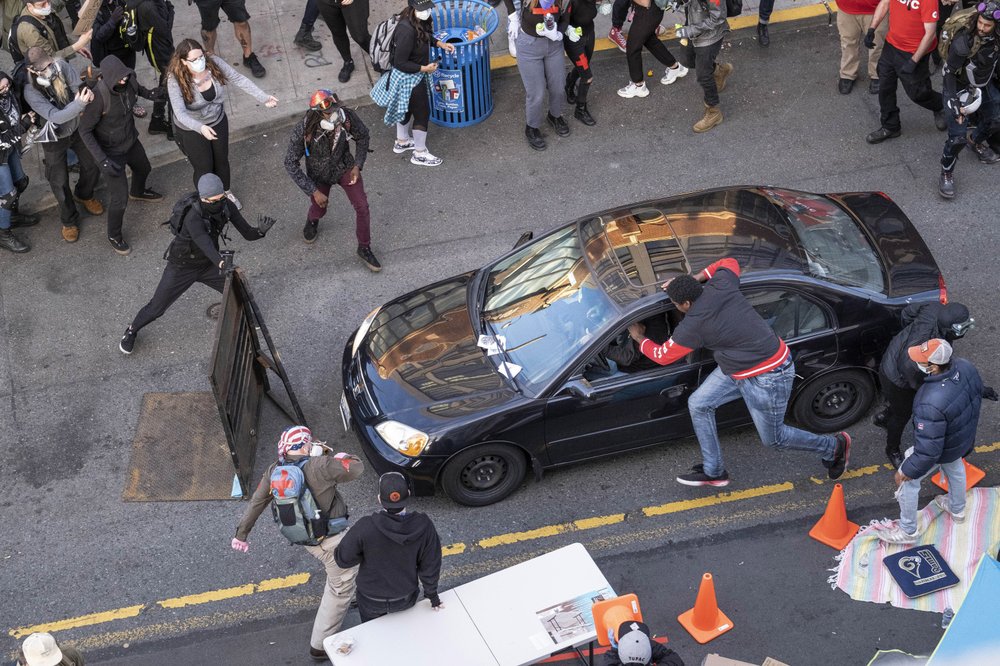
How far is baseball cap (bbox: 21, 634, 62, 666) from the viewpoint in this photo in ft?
18.6

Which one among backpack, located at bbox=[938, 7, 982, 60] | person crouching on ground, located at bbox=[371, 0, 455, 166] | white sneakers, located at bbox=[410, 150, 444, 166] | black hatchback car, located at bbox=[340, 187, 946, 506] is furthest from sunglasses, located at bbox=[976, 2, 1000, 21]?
white sneakers, located at bbox=[410, 150, 444, 166]

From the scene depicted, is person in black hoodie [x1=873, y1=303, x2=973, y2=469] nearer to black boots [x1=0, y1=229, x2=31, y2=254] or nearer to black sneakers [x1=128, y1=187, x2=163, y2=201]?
black sneakers [x1=128, y1=187, x2=163, y2=201]

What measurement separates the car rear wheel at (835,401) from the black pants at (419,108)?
15.4ft

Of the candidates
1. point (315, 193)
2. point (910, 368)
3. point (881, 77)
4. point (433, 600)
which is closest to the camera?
point (433, 600)

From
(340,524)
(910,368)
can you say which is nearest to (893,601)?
(910,368)

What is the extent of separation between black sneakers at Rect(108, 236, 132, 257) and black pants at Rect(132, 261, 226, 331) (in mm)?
1385

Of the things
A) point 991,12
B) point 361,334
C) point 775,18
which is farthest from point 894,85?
point 361,334

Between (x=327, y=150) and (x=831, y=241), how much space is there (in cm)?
410

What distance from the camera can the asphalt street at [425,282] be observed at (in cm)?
727

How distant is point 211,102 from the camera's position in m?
9.55

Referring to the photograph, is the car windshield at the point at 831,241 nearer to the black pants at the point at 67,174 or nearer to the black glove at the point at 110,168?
the black glove at the point at 110,168

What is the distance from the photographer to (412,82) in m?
10.4

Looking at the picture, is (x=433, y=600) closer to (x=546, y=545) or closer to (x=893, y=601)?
(x=546, y=545)

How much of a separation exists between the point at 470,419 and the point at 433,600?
1406 mm
